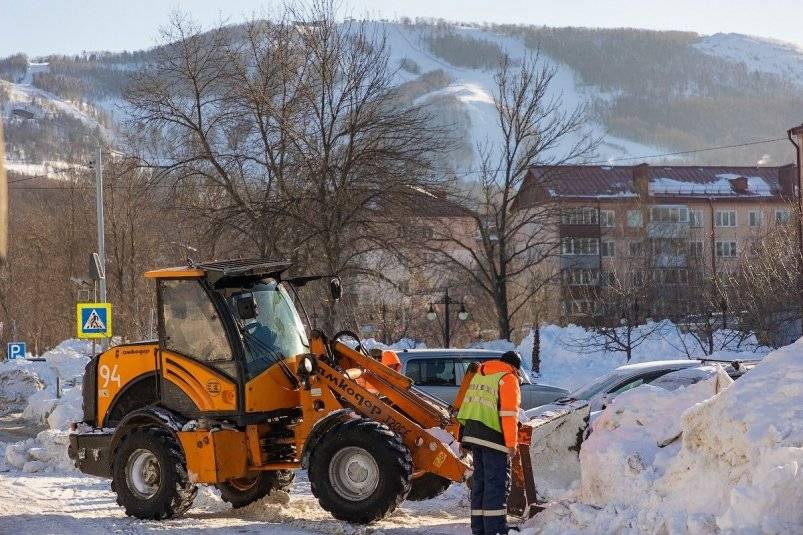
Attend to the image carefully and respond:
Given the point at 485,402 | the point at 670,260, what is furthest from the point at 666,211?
the point at 485,402

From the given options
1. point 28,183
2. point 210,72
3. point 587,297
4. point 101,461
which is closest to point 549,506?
point 101,461

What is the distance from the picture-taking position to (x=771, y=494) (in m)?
7.26

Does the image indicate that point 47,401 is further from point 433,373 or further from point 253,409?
point 253,409

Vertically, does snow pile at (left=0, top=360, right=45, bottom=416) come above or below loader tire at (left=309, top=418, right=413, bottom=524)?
below

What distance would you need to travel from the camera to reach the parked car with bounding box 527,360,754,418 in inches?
592

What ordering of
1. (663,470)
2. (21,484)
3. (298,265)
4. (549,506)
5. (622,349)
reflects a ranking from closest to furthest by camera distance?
1. (663,470)
2. (549,506)
3. (21,484)
4. (298,265)
5. (622,349)

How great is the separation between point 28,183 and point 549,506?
4662 inches

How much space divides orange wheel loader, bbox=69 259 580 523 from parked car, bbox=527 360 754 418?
3965 millimetres

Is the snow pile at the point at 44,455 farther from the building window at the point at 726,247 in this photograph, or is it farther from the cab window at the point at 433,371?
the building window at the point at 726,247

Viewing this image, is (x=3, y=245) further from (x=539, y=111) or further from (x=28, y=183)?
(x=28, y=183)

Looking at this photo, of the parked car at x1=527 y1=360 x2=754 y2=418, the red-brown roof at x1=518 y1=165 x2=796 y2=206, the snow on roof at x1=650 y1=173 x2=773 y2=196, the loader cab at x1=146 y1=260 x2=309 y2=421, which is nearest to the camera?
the loader cab at x1=146 y1=260 x2=309 y2=421

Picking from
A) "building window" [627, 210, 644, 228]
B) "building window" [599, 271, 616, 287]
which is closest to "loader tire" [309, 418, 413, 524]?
"building window" [599, 271, 616, 287]

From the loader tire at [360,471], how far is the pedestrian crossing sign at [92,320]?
60.5 ft

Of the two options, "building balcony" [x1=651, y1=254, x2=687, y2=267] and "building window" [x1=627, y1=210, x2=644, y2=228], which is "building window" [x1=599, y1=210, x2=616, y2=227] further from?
"building balcony" [x1=651, y1=254, x2=687, y2=267]
